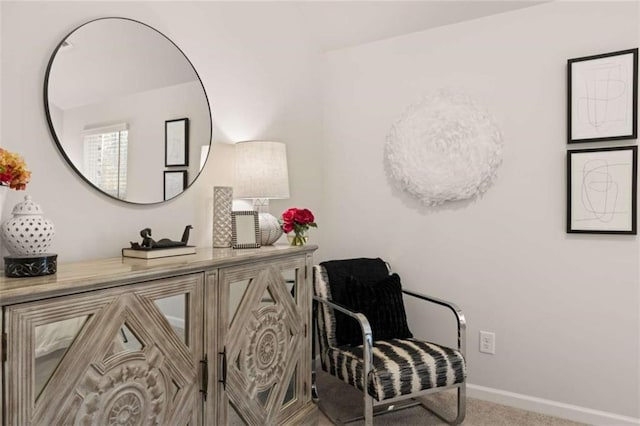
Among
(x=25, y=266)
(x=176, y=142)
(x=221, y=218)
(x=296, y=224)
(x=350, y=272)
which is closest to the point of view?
(x=25, y=266)

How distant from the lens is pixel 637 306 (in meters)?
2.24

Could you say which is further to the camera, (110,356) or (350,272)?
(350,272)

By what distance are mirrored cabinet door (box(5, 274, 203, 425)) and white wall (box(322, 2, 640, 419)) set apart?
173cm

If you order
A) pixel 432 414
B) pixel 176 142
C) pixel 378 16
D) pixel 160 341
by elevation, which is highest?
pixel 378 16

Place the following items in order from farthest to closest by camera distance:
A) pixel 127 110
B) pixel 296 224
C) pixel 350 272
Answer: pixel 350 272, pixel 296 224, pixel 127 110

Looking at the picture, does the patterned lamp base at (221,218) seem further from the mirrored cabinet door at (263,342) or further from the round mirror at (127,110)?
the mirrored cabinet door at (263,342)

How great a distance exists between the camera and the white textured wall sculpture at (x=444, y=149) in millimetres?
2596

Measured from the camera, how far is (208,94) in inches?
84.8

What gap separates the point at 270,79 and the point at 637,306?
7.79ft

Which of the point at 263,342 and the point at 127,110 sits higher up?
the point at 127,110

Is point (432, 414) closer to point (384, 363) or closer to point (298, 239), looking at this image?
point (384, 363)

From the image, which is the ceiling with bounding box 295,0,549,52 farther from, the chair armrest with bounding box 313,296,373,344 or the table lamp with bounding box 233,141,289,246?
the chair armrest with bounding box 313,296,373,344

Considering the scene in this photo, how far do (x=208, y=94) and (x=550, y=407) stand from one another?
8.30 feet

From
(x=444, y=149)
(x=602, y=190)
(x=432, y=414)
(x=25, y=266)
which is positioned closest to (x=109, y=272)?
(x=25, y=266)
